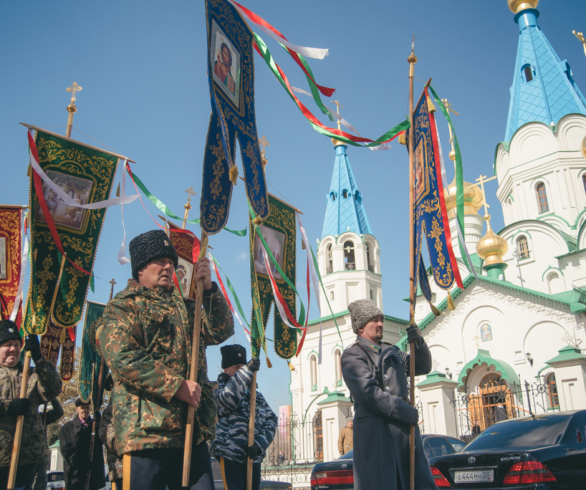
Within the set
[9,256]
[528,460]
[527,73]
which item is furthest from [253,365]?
[527,73]

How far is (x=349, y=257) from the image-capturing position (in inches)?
1390

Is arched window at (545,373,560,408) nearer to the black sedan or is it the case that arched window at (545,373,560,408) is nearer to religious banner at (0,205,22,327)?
the black sedan

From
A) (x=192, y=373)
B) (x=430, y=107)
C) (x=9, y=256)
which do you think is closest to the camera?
(x=192, y=373)

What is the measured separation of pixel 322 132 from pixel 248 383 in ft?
8.36

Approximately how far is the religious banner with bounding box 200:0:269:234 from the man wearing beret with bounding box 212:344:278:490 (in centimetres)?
151

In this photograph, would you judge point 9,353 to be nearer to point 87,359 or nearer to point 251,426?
point 251,426

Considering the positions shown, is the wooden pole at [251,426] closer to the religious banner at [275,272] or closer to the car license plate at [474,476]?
the religious banner at [275,272]

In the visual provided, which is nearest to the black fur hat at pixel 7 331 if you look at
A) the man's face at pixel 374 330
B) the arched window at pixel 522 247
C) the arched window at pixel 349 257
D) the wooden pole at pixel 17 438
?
the wooden pole at pixel 17 438

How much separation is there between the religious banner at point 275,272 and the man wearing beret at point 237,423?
131 cm

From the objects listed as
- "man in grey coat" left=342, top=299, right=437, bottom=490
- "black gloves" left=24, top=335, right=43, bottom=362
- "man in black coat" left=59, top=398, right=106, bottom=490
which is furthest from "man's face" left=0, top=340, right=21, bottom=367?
"man in grey coat" left=342, top=299, right=437, bottom=490

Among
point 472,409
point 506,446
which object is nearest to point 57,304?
point 506,446

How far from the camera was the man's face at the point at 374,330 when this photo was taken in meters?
4.16

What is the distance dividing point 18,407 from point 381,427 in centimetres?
290

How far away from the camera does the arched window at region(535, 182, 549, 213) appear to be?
3084cm
